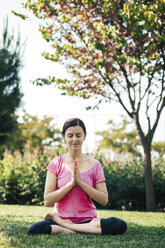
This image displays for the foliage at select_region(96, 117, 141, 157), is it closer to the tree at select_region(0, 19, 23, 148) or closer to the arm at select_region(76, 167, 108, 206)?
the tree at select_region(0, 19, 23, 148)

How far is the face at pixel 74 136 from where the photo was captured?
3.62m

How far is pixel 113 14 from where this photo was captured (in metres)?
7.36

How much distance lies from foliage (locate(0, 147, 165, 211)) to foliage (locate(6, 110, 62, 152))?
837 cm

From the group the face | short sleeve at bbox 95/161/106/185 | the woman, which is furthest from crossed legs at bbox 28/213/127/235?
the face

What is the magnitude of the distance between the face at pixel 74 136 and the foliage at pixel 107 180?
4.81m

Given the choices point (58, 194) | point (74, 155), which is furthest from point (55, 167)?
point (58, 194)

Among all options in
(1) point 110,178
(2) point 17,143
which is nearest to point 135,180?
(1) point 110,178

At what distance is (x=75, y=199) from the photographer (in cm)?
362

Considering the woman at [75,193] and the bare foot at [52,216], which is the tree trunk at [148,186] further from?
the bare foot at [52,216]

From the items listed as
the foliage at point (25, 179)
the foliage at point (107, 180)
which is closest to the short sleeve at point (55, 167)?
the foliage at point (107, 180)

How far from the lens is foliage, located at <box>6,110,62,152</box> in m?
18.3

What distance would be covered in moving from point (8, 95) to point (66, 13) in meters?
7.13

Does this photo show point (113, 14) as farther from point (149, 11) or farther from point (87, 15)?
point (149, 11)

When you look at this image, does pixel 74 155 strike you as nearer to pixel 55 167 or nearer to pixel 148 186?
pixel 55 167
